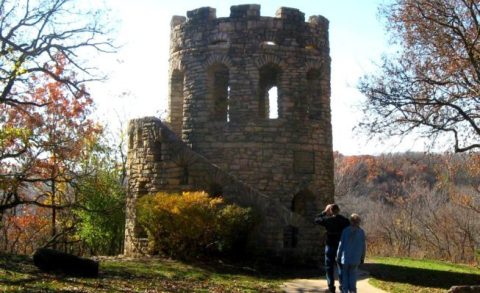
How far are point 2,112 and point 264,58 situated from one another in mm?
9950

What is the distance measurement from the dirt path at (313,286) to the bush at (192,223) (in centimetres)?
267

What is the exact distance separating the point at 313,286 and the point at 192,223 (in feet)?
12.6

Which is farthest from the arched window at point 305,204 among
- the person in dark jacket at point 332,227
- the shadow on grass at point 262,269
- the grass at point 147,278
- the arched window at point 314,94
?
the person in dark jacket at point 332,227

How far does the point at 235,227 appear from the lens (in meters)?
15.8

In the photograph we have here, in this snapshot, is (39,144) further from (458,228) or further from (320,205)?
(458,228)

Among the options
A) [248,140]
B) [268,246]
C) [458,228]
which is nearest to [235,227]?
[268,246]

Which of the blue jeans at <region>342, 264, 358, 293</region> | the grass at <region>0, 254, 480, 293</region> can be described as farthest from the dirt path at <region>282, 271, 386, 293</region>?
the blue jeans at <region>342, 264, 358, 293</region>

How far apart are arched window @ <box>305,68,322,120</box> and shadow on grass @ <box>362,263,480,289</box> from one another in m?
5.63

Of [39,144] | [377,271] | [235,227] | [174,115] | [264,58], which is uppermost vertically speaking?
[264,58]

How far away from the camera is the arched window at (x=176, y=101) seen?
21.2m

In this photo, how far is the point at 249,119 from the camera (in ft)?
62.6

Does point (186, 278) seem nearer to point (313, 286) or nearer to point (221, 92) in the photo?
point (313, 286)

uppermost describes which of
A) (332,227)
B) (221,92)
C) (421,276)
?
(221,92)

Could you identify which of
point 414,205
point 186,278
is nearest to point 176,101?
point 186,278
